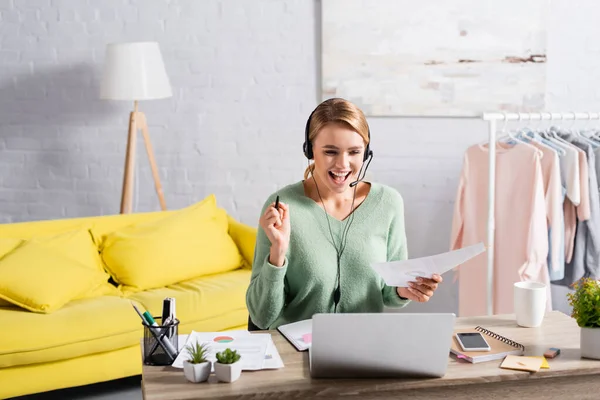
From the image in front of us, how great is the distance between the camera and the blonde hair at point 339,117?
2.09m

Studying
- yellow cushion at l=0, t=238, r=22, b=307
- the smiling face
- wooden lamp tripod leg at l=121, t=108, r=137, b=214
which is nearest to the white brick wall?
wooden lamp tripod leg at l=121, t=108, r=137, b=214

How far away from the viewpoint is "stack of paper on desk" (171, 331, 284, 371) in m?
1.74

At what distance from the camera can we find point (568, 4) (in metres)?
4.20

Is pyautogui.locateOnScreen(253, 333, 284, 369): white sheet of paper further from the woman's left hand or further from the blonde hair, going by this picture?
the blonde hair

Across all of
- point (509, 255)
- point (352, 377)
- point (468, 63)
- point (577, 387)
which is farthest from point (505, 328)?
point (468, 63)

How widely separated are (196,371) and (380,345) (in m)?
0.39

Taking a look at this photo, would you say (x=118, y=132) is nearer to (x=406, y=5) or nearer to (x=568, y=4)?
(x=406, y=5)

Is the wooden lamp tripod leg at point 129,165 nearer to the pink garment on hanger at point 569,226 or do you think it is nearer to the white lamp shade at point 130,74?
the white lamp shade at point 130,74

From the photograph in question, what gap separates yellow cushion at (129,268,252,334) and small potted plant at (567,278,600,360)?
1909 millimetres

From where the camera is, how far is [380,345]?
162 cm

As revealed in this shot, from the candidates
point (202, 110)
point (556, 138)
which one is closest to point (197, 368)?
→ point (556, 138)

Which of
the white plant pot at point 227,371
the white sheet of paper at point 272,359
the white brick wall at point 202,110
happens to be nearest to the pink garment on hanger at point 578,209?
the white brick wall at point 202,110

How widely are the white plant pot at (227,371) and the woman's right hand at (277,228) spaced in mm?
368

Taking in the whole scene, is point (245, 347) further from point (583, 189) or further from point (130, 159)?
point (130, 159)
